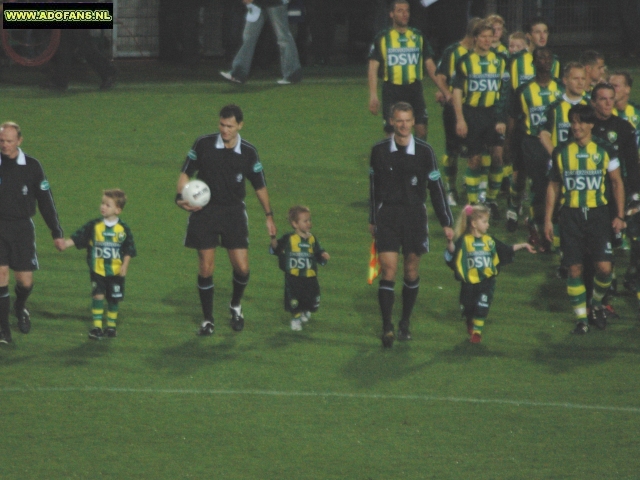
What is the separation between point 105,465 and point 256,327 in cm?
299

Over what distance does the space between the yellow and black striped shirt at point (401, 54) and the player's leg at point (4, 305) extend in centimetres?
520

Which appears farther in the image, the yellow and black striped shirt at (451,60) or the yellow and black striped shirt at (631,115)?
the yellow and black striped shirt at (451,60)

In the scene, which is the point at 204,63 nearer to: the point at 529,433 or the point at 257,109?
the point at 257,109

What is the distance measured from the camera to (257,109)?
699 inches

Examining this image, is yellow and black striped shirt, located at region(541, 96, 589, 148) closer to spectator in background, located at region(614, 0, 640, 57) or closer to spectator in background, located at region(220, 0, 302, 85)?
spectator in background, located at region(220, 0, 302, 85)

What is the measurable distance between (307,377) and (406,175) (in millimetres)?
1723

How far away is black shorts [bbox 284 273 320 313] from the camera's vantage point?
9.77 m

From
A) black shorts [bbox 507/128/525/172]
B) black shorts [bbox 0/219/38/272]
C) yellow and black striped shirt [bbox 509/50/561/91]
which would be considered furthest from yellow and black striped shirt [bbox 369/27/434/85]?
black shorts [bbox 0/219/38/272]

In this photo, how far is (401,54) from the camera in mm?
12781

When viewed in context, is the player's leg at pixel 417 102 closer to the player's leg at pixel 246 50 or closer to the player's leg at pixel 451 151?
the player's leg at pixel 451 151

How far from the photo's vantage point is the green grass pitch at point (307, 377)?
7.33m

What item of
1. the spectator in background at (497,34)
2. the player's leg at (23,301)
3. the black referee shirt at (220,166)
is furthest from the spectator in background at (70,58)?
the black referee shirt at (220,166)

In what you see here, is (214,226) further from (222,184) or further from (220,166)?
(220,166)
